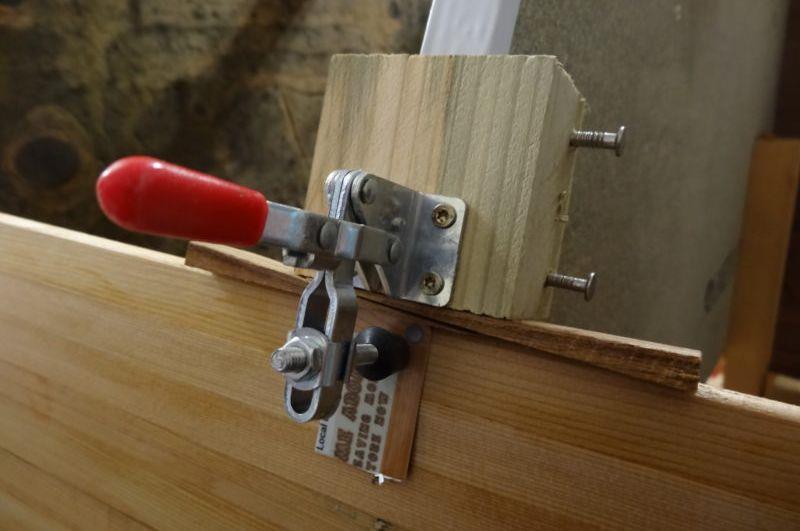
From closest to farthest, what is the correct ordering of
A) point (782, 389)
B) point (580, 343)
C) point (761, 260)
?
point (580, 343)
point (782, 389)
point (761, 260)

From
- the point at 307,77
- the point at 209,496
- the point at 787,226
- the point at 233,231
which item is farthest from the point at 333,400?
the point at 787,226

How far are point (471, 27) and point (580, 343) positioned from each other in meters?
0.32

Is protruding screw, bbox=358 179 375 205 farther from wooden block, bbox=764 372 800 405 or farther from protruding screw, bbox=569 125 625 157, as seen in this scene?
wooden block, bbox=764 372 800 405

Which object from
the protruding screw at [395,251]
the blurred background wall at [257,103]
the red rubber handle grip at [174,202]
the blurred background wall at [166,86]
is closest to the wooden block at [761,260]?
the blurred background wall at [257,103]

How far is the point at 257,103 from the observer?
1.27m

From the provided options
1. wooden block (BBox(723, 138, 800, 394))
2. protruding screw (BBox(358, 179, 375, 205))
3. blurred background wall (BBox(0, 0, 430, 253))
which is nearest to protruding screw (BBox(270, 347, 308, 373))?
protruding screw (BBox(358, 179, 375, 205))

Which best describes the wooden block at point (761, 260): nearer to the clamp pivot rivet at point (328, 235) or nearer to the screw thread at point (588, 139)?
the screw thread at point (588, 139)

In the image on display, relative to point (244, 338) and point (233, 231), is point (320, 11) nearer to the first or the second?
point (244, 338)

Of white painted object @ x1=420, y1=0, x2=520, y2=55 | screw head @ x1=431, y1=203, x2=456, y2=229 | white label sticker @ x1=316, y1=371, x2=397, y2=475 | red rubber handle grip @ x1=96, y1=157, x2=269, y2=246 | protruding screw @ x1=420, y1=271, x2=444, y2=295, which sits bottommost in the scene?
white label sticker @ x1=316, y1=371, x2=397, y2=475

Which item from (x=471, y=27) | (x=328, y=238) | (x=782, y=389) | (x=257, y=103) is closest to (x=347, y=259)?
(x=328, y=238)

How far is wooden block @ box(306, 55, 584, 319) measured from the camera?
1.34 feet

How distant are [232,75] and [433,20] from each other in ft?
2.64

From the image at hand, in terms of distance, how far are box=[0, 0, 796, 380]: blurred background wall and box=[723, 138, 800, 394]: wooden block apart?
780 mm

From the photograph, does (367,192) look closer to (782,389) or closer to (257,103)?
(257,103)
